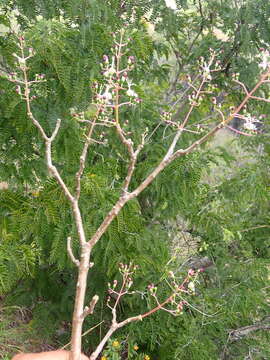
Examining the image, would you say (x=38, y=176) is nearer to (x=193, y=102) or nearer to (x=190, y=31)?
(x=193, y=102)

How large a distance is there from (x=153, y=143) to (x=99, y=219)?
111 centimetres

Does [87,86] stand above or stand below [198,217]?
above

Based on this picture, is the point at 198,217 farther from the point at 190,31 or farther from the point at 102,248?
the point at 190,31

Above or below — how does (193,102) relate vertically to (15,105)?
above

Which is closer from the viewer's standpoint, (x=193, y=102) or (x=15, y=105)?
(x=193, y=102)

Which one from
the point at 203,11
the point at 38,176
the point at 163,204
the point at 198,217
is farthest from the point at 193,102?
the point at 203,11

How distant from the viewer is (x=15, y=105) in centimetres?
224

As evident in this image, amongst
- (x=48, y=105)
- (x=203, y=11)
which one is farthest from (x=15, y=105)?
(x=203, y=11)

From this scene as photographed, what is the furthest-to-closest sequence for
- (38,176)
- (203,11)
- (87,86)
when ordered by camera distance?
1. (203,11)
2. (38,176)
3. (87,86)

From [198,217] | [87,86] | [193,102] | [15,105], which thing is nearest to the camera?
[193,102]

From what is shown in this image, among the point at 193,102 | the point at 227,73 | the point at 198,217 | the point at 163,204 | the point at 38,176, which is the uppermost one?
the point at 193,102

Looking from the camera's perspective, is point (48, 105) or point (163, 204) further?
point (163, 204)

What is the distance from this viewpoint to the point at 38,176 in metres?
2.85

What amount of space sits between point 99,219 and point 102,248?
194 mm
